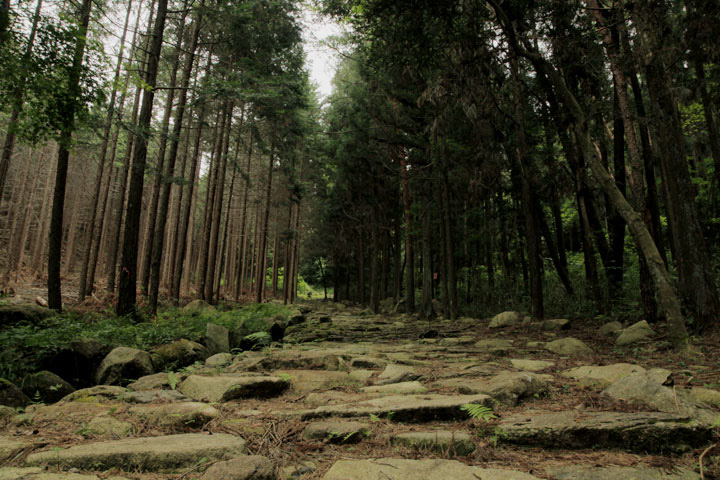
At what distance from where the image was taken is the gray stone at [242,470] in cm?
161

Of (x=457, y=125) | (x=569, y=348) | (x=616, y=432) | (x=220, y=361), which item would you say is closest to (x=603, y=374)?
(x=616, y=432)

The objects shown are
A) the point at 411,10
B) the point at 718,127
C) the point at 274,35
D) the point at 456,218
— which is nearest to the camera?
the point at 411,10

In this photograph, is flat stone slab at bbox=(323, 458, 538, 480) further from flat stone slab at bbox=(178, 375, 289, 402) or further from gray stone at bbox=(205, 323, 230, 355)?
gray stone at bbox=(205, 323, 230, 355)

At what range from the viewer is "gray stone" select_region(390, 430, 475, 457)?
2.07m

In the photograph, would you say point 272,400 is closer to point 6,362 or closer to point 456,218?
point 6,362

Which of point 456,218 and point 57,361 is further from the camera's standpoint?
point 456,218

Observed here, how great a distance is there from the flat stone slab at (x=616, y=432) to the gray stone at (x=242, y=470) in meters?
1.41

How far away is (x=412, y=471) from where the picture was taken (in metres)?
1.78

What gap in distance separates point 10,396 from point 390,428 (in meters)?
3.64

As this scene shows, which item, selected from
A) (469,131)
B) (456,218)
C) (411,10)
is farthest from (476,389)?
(456,218)

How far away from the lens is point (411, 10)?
Answer: 274 inches

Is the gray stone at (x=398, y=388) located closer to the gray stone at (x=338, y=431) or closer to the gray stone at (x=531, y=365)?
the gray stone at (x=338, y=431)

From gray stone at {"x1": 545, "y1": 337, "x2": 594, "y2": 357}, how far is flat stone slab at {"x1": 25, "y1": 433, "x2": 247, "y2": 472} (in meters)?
5.21

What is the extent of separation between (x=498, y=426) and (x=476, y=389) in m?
0.96
